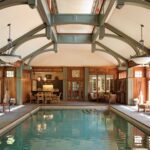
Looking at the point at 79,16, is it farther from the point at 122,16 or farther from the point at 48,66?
the point at 48,66

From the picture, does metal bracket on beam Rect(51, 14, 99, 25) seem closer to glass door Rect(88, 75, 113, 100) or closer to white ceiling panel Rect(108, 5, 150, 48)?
white ceiling panel Rect(108, 5, 150, 48)

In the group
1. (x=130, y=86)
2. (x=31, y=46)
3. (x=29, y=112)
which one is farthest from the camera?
(x=130, y=86)

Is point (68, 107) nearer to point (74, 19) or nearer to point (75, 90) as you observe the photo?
point (75, 90)

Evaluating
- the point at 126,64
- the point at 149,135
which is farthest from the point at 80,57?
the point at 149,135

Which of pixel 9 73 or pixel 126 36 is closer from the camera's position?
pixel 126 36

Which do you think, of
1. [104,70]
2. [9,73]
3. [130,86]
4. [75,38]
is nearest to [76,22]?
[75,38]

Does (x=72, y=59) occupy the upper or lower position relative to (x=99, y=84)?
upper

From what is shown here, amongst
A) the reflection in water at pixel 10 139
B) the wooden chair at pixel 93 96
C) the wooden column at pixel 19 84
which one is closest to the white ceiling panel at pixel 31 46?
the wooden column at pixel 19 84

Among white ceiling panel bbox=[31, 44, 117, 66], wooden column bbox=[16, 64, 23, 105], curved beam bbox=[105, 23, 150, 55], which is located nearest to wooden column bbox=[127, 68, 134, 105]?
white ceiling panel bbox=[31, 44, 117, 66]

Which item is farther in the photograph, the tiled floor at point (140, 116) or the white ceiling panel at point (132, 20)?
the tiled floor at point (140, 116)

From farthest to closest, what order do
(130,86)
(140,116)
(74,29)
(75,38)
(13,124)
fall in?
(130,86) < (75,38) < (74,29) < (140,116) < (13,124)

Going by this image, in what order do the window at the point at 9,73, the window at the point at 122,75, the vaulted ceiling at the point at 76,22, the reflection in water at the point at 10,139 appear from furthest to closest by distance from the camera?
the window at the point at 122,75 < the window at the point at 9,73 < the vaulted ceiling at the point at 76,22 < the reflection in water at the point at 10,139

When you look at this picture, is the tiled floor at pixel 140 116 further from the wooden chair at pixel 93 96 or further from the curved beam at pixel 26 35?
the wooden chair at pixel 93 96

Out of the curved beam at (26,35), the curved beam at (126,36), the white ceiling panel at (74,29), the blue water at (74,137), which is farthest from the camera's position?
the white ceiling panel at (74,29)
